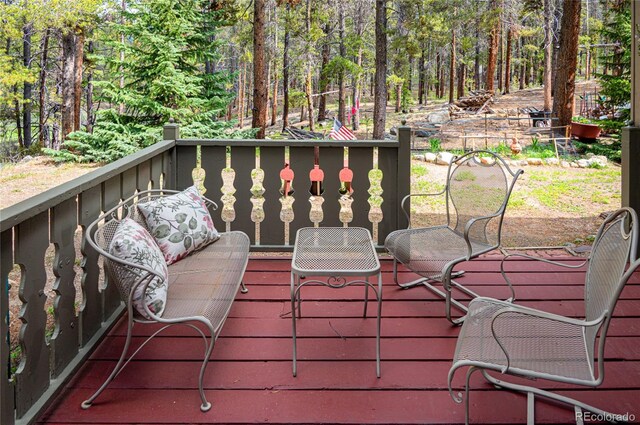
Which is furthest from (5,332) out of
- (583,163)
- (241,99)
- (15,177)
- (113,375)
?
(241,99)

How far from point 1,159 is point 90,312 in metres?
17.5

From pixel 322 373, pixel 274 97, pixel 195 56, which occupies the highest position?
pixel 274 97

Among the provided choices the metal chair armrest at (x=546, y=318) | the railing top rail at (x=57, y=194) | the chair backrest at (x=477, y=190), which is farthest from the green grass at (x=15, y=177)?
the metal chair armrest at (x=546, y=318)

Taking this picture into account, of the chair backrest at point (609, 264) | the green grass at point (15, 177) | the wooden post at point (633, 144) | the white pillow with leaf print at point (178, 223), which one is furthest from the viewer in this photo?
the green grass at point (15, 177)

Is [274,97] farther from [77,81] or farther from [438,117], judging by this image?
[77,81]

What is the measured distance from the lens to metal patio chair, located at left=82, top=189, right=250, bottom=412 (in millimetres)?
2043

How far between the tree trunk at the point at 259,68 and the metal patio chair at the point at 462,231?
7717 mm

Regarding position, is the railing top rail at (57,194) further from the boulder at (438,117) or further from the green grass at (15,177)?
the boulder at (438,117)

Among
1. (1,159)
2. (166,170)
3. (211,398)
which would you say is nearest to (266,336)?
(211,398)

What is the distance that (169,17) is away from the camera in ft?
33.8

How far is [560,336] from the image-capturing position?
1911mm

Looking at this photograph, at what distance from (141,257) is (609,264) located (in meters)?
1.58

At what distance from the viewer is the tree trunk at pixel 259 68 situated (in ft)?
36.1

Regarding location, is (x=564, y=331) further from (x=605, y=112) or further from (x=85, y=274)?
(x=605, y=112)
